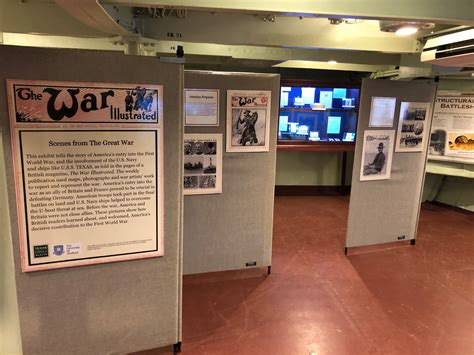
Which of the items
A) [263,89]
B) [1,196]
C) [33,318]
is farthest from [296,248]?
[1,196]

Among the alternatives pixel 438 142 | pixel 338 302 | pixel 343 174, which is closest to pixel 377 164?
pixel 338 302

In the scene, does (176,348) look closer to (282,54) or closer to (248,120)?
(248,120)

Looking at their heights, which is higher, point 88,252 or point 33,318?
point 88,252

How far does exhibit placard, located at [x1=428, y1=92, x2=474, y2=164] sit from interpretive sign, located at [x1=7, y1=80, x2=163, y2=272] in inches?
193

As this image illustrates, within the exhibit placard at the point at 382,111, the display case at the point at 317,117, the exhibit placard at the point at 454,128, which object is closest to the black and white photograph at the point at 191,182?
the exhibit placard at the point at 382,111

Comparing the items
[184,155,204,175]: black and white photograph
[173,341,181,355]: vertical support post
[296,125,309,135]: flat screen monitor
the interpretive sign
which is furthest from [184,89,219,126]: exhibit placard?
[296,125,309,135]: flat screen monitor

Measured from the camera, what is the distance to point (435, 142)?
5727 millimetres

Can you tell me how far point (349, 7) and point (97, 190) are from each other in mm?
1541

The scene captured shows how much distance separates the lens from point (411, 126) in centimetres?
398

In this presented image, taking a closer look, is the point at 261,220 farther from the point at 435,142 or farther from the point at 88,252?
the point at 435,142

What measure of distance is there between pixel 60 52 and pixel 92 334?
157cm

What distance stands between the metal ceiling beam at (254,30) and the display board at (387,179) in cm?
69

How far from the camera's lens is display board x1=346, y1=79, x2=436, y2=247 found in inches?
148

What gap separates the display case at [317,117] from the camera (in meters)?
6.05
